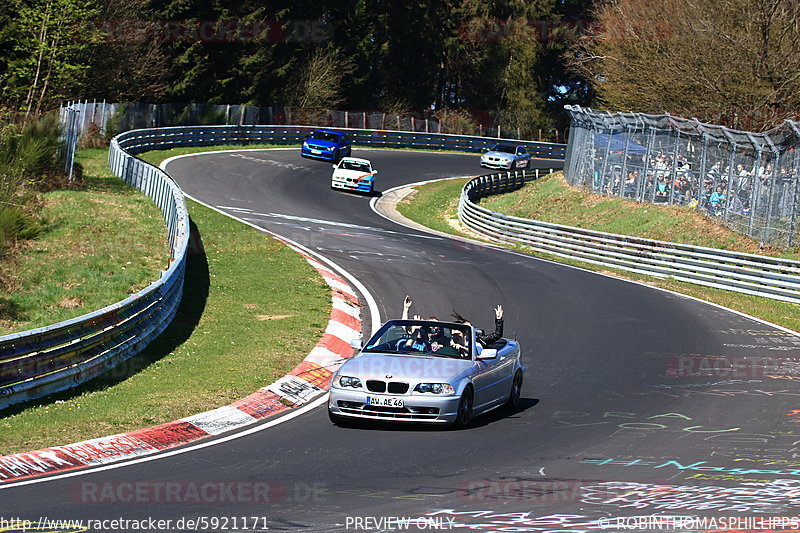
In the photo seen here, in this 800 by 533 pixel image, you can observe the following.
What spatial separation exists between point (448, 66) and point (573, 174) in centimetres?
5148

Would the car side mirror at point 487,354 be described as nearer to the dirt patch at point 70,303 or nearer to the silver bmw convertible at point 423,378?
the silver bmw convertible at point 423,378

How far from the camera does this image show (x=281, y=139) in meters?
62.3

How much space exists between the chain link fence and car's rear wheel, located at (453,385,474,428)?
19.2 meters

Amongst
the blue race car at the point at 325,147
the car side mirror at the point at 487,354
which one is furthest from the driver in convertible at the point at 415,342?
the blue race car at the point at 325,147

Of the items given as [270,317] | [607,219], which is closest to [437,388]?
[270,317]

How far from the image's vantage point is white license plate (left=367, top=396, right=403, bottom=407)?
11250mm

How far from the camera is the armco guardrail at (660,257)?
83.9ft

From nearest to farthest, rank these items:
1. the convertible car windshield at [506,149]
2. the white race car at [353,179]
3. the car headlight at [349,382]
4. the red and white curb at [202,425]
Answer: the red and white curb at [202,425] < the car headlight at [349,382] < the white race car at [353,179] < the convertible car windshield at [506,149]

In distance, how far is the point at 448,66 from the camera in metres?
94.2

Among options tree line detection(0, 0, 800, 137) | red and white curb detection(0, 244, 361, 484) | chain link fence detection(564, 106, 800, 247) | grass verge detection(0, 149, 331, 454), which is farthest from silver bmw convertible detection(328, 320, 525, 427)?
tree line detection(0, 0, 800, 137)

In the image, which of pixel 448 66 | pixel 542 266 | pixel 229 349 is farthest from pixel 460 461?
pixel 448 66

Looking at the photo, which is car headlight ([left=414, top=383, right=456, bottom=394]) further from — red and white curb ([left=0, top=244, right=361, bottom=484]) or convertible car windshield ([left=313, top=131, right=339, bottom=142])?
convertible car windshield ([left=313, top=131, right=339, bottom=142])

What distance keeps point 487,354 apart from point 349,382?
176 cm

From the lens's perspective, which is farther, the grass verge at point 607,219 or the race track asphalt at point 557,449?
the grass verge at point 607,219
